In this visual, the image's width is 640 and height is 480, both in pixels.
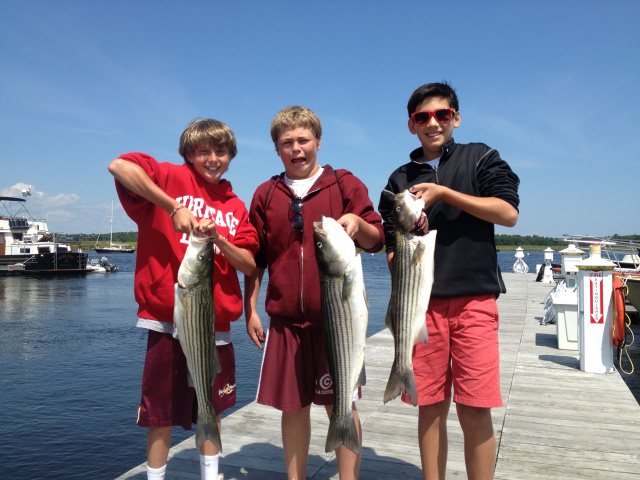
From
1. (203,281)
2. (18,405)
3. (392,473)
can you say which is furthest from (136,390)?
(203,281)

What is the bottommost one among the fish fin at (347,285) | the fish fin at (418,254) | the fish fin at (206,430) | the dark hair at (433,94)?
the fish fin at (206,430)

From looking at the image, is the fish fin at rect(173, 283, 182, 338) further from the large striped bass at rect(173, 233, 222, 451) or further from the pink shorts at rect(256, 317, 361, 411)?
the pink shorts at rect(256, 317, 361, 411)

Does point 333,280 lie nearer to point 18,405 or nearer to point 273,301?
point 273,301

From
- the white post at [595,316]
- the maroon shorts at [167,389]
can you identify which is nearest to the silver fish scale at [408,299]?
the maroon shorts at [167,389]

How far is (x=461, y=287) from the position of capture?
3.09 metres

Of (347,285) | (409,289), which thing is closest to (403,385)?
(409,289)

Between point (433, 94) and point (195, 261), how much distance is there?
1.87 meters

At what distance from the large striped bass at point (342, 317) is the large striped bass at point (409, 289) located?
20cm

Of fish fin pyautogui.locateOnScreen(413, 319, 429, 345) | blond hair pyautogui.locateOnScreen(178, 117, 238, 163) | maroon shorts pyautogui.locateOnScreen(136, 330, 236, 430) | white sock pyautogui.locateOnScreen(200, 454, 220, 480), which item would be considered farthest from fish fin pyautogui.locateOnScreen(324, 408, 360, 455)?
blond hair pyautogui.locateOnScreen(178, 117, 238, 163)

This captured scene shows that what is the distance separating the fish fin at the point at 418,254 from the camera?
2.77 m

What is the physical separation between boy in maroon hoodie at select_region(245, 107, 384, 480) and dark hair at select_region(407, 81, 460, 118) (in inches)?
25.7

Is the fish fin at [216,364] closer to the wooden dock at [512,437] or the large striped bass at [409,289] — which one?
the large striped bass at [409,289]

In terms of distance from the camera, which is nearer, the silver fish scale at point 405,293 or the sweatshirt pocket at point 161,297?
the silver fish scale at point 405,293

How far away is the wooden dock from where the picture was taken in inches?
159
